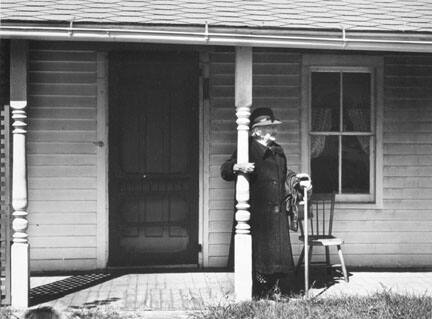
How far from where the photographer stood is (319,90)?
8125mm

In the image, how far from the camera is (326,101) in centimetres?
813

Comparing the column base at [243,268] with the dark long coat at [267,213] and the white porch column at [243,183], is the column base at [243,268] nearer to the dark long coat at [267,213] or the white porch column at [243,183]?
the white porch column at [243,183]

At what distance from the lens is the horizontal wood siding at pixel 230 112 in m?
7.96

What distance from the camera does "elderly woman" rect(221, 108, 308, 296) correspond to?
20.7ft

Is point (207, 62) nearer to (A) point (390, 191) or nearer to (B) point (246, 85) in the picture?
(B) point (246, 85)

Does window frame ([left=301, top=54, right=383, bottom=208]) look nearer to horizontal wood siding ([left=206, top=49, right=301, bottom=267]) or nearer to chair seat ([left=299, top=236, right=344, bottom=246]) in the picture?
horizontal wood siding ([left=206, top=49, right=301, bottom=267])

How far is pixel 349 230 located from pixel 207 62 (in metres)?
2.87

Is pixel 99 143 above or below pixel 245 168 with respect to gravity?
above

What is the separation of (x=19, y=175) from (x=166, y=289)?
6.72 ft

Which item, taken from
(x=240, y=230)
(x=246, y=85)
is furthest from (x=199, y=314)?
(x=246, y=85)

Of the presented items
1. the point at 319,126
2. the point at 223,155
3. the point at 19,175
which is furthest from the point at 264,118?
the point at 19,175

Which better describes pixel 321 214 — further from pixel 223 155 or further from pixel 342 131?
pixel 223 155

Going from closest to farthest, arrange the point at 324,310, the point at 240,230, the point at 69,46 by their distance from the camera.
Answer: the point at 324,310
the point at 240,230
the point at 69,46

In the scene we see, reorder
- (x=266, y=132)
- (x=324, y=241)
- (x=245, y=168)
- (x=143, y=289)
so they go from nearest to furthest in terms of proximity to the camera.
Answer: (x=245, y=168), (x=266, y=132), (x=143, y=289), (x=324, y=241)
